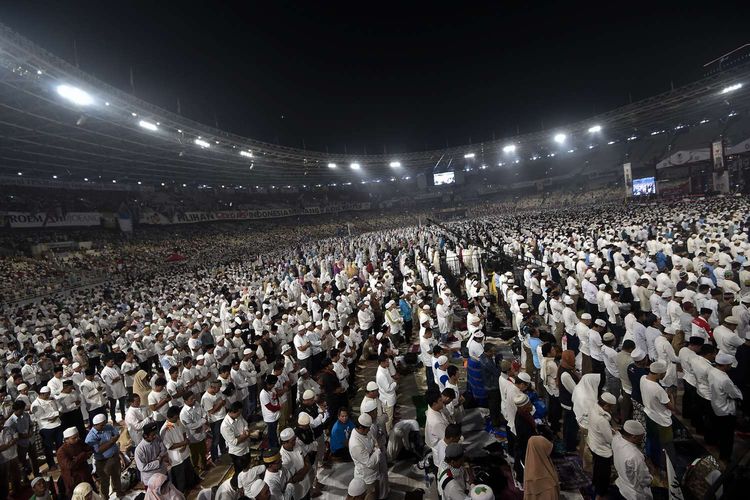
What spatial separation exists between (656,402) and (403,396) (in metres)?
3.98

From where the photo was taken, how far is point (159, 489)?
130 inches

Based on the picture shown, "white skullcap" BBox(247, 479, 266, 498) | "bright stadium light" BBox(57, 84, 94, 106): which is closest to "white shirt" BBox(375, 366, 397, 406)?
"white skullcap" BBox(247, 479, 266, 498)

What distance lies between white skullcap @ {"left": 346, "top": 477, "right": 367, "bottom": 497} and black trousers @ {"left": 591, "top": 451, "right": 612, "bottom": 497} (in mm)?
2250

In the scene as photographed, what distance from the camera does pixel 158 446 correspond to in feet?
13.8

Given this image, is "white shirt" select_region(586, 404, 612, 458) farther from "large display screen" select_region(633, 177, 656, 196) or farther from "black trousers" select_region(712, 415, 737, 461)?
"large display screen" select_region(633, 177, 656, 196)

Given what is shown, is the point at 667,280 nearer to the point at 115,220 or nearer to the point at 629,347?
the point at 629,347

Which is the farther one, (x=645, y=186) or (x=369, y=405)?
(x=645, y=186)

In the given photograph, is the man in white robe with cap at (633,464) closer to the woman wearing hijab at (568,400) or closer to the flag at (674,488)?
the flag at (674,488)

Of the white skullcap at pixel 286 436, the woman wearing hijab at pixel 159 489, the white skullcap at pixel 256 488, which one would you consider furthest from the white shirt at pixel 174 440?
the white skullcap at pixel 256 488

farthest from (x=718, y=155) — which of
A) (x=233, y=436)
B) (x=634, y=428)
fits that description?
(x=233, y=436)

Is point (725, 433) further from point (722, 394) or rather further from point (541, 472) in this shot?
point (541, 472)

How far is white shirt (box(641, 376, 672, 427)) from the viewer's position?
3.85 meters

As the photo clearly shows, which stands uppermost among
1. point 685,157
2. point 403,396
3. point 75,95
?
point 75,95

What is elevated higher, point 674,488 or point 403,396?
point 674,488
